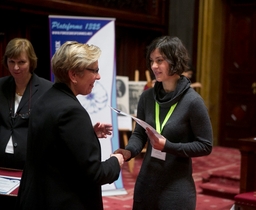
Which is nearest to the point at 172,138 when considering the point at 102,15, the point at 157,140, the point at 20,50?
the point at 157,140

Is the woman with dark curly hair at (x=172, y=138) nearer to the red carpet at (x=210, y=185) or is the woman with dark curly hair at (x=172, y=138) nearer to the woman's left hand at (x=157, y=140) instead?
the woman's left hand at (x=157, y=140)

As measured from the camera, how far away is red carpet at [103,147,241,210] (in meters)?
4.99

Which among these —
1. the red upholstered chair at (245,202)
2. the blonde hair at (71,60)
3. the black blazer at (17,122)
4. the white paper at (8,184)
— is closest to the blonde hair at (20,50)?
the black blazer at (17,122)

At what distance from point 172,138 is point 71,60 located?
0.72 metres

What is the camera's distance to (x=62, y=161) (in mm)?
1931

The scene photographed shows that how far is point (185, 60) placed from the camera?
2.45 metres

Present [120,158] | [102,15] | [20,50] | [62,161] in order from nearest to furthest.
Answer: [62,161], [120,158], [20,50], [102,15]

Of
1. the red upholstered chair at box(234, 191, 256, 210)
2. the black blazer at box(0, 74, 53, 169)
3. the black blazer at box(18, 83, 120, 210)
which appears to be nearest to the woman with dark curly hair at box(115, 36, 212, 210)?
the black blazer at box(18, 83, 120, 210)

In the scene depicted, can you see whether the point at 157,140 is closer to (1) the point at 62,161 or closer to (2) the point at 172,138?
(2) the point at 172,138

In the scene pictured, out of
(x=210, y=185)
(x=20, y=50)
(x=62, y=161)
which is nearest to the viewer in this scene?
(x=62, y=161)

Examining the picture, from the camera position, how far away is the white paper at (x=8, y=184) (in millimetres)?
2428

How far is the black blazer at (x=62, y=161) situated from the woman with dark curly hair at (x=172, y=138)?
407 millimetres

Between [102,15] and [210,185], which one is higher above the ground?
[102,15]

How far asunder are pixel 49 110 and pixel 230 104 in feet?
22.9
